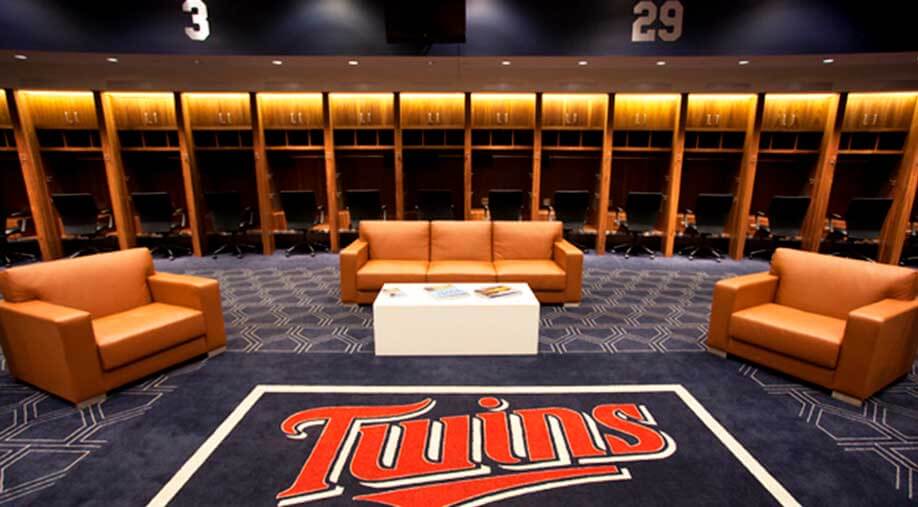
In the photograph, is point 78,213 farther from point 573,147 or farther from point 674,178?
point 674,178

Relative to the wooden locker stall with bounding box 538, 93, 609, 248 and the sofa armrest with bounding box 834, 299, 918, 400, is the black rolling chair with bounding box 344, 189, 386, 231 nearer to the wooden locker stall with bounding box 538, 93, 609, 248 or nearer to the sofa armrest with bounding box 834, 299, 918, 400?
the wooden locker stall with bounding box 538, 93, 609, 248

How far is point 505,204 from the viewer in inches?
269

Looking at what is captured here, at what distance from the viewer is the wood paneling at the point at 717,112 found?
726 cm

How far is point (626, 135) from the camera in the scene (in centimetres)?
769

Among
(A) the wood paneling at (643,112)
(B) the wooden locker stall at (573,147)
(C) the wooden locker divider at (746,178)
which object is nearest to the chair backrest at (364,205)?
(B) the wooden locker stall at (573,147)

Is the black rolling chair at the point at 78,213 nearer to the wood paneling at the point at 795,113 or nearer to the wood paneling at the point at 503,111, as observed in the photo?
the wood paneling at the point at 503,111

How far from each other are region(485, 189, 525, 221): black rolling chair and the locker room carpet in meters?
2.10

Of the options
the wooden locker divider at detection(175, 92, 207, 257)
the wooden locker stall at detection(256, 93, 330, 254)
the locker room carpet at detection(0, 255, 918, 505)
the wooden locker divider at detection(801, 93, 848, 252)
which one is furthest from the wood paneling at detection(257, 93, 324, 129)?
the wooden locker divider at detection(801, 93, 848, 252)

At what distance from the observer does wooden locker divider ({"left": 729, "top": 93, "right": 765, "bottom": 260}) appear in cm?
→ 671

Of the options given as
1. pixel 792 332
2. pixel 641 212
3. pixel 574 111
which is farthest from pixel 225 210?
pixel 792 332

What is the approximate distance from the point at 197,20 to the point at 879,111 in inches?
368

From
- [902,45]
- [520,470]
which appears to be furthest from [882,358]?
[902,45]

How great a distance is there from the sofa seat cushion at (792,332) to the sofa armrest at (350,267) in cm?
336

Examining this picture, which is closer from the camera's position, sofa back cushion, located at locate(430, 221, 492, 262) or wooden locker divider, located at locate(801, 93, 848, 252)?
sofa back cushion, located at locate(430, 221, 492, 262)
